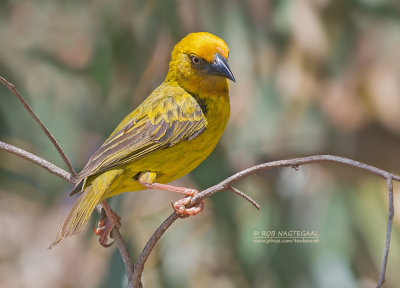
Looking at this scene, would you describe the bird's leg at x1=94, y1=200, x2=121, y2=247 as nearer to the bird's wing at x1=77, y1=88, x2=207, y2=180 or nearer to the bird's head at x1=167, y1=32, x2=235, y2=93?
the bird's wing at x1=77, y1=88, x2=207, y2=180

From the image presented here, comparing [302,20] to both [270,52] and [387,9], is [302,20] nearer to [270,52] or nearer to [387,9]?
[270,52]

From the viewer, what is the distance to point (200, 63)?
8.48 ft

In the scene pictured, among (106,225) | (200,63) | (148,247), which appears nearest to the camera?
(148,247)

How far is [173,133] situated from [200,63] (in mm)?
332

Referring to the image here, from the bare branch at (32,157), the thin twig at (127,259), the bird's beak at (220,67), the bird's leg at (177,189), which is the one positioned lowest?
the bird's leg at (177,189)

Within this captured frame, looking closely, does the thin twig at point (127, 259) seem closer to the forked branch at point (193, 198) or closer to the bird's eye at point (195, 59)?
the forked branch at point (193, 198)

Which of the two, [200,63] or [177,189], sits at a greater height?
[200,63]

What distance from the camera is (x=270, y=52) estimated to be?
4.86 meters

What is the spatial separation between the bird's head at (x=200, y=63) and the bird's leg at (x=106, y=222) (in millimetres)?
702

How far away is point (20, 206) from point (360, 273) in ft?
11.2

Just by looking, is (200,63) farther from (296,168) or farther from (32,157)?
(296,168)

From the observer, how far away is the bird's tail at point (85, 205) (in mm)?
2100

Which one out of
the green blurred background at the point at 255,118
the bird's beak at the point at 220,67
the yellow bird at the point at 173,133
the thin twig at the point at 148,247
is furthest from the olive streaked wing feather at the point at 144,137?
the green blurred background at the point at 255,118

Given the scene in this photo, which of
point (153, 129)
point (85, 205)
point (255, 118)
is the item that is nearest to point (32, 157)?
point (85, 205)
